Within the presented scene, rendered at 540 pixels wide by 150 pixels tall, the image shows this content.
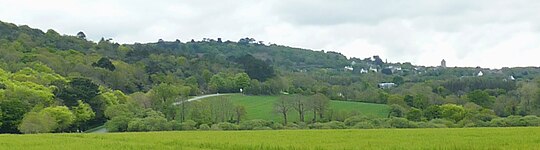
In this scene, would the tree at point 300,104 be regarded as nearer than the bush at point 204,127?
No

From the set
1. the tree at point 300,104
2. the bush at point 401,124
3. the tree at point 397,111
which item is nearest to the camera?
the bush at point 401,124

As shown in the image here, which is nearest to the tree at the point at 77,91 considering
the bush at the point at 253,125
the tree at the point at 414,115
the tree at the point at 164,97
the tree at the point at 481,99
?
the tree at the point at 164,97

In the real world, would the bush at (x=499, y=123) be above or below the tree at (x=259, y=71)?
below

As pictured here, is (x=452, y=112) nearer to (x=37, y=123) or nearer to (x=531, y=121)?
(x=531, y=121)

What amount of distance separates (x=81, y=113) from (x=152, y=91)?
19870 millimetres

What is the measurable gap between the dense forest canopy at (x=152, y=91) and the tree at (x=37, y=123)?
124 mm

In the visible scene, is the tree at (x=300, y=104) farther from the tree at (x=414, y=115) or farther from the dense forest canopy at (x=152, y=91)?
the tree at (x=414, y=115)

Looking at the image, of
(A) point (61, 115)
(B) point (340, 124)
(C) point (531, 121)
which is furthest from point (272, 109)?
(C) point (531, 121)

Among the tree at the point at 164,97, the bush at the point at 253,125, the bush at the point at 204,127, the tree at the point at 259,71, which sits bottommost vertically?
the bush at the point at 204,127

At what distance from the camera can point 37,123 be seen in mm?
74938

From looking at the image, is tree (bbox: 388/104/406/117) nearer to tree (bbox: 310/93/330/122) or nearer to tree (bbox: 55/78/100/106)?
tree (bbox: 310/93/330/122)

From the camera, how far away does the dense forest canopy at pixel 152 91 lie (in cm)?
8150

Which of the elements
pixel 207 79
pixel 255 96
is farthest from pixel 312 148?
pixel 207 79

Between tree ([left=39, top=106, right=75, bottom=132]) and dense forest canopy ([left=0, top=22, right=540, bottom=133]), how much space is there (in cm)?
12
